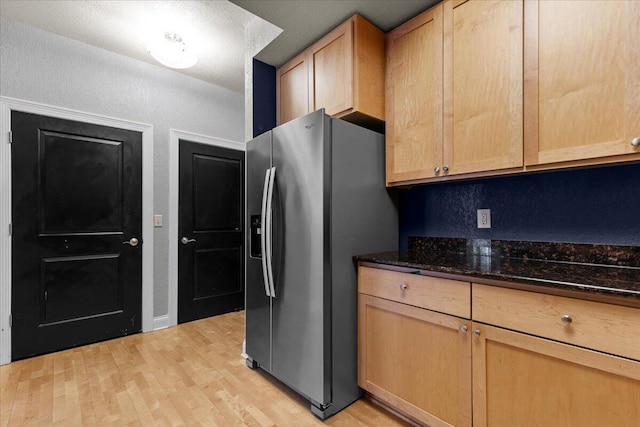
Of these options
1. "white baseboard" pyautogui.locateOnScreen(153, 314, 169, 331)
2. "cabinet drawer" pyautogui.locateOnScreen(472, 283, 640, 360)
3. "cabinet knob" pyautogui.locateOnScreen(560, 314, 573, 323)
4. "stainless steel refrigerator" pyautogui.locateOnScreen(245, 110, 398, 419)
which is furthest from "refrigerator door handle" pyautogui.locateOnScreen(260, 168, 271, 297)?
"white baseboard" pyautogui.locateOnScreen(153, 314, 169, 331)

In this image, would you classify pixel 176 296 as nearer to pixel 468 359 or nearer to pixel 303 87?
pixel 303 87

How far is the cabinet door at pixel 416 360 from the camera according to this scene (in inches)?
52.9

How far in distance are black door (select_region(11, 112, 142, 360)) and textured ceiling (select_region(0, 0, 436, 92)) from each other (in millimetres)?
765

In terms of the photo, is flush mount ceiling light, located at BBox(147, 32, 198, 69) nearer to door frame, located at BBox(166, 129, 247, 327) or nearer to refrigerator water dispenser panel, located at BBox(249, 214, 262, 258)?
door frame, located at BBox(166, 129, 247, 327)

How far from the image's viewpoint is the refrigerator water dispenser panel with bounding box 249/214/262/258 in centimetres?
212

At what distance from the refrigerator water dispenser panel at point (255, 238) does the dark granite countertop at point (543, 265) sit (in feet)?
2.39

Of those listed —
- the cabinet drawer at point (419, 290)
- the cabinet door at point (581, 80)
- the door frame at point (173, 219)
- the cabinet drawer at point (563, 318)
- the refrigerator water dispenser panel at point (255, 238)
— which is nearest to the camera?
the cabinet drawer at point (563, 318)

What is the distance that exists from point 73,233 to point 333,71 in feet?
8.34

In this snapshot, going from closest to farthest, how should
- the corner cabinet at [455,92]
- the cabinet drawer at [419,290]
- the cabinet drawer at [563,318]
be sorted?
the cabinet drawer at [563,318]
the cabinet drawer at [419,290]
the corner cabinet at [455,92]

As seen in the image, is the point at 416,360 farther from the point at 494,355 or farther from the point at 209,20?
the point at 209,20

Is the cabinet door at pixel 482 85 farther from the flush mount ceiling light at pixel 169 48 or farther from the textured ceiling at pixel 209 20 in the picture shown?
the flush mount ceiling light at pixel 169 48

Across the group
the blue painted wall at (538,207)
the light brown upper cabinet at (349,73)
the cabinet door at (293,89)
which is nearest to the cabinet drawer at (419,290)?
the blue painted wall at (538,207)

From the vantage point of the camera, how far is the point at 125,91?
289 centimetres

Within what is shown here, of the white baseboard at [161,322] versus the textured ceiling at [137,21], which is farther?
the white baseboard at [161,322]
